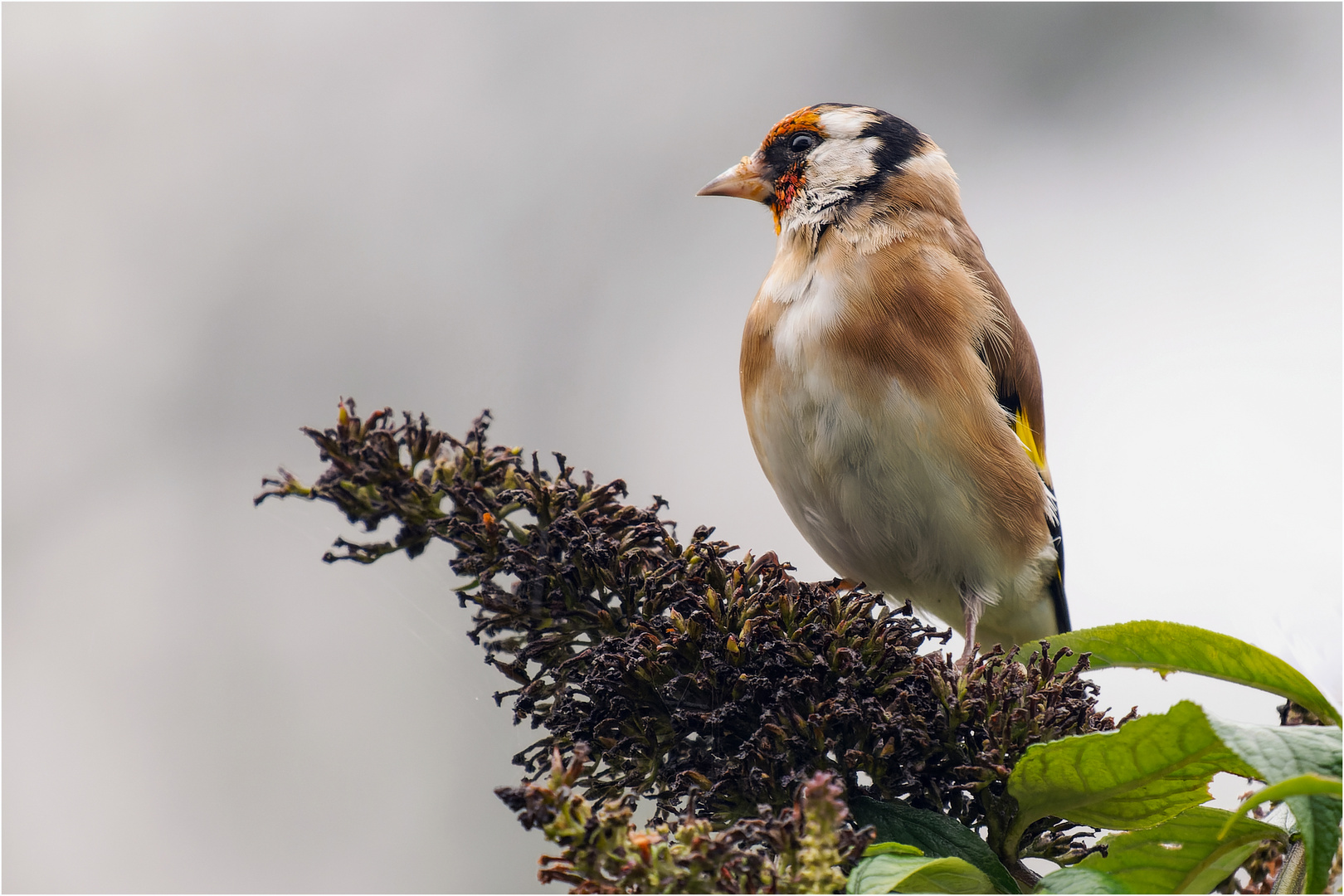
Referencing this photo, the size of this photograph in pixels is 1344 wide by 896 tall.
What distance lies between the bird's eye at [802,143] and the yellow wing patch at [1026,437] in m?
0.81

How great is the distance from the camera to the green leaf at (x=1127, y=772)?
102 centimetres

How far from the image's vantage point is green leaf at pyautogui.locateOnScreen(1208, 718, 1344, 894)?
3.05 feet

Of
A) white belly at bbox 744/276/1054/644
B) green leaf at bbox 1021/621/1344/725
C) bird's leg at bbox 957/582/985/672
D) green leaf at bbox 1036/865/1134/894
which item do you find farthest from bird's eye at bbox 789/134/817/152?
green leaf at bbox 1036/865/1134/894

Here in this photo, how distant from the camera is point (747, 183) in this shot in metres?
2.62

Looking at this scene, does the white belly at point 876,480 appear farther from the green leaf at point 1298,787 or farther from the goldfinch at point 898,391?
the green leaf at point 1298,787

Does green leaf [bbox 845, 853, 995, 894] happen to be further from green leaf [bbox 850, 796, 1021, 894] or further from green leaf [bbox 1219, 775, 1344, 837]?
green leaf [bbox 1219, 775, 1344, 837]

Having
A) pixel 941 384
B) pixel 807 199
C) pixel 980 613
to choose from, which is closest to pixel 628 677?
pixel 941 384

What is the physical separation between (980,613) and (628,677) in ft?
4.29

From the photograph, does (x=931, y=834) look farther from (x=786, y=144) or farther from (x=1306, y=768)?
(x=786, y=144)

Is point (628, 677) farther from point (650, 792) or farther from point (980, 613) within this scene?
point (980, 613)

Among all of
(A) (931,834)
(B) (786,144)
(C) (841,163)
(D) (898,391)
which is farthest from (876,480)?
(A) (931,834)

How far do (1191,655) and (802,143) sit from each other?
1.73 meters

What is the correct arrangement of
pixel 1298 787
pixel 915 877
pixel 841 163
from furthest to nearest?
pixel 841 163
pixel 915 877
pixel 1298 787

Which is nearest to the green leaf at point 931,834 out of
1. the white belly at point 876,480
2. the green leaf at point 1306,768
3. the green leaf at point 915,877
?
the green leaf at point 915,877
